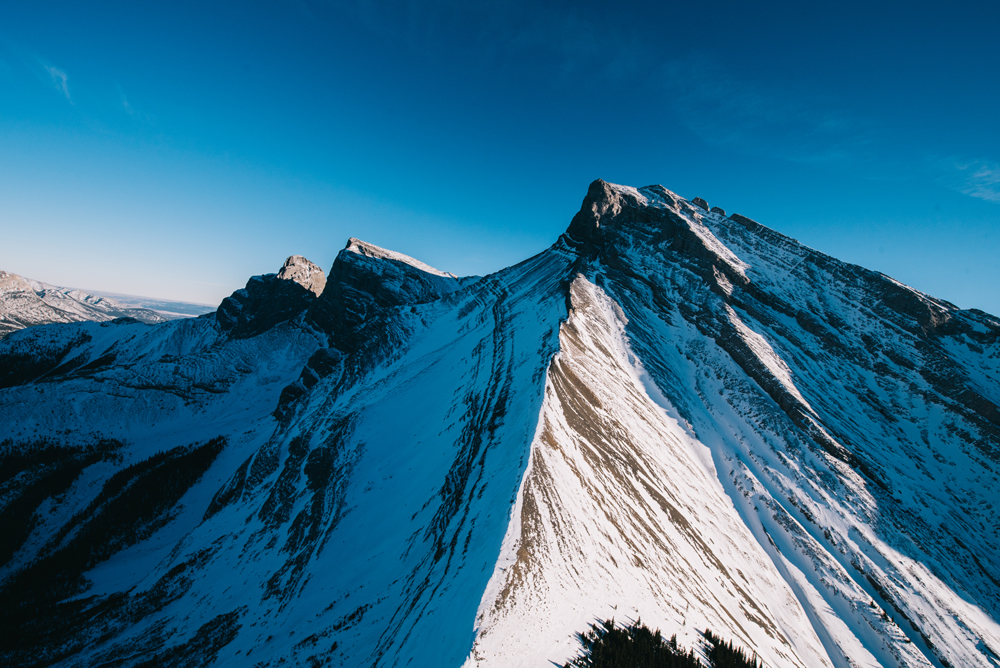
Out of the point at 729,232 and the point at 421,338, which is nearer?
the point at 421,338

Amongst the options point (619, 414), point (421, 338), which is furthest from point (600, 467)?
point (421, 338)

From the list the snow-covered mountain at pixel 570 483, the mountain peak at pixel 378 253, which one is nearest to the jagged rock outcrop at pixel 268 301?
the mountain peak at pixel 378 253

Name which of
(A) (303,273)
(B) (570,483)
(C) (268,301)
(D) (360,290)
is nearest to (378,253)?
(D) (360,290)

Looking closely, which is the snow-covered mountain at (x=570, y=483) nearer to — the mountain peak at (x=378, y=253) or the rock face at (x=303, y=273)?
the mountain peak at (x=378, y=253)

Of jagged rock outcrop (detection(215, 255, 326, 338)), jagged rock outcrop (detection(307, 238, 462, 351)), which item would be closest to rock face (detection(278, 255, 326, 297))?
jagged rock outcrop (detection(215, 255, 326, 338))

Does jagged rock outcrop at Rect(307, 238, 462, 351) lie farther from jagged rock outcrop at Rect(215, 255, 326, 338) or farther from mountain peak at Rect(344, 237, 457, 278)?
jagged rock outcrop at Rect(215, 255, 326, 338)

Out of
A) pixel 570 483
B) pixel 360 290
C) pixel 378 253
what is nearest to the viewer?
pixel 570 483

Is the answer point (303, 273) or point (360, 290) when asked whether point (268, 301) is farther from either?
point (360, 290)

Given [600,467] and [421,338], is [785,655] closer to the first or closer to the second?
[600,467]
